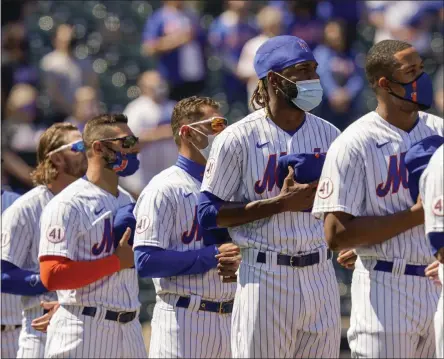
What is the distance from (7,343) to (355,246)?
3475 mm

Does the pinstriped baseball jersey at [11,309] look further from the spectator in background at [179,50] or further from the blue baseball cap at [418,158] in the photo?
the spectator in background at [179,50]

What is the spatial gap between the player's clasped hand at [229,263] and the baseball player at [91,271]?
74 centimetres

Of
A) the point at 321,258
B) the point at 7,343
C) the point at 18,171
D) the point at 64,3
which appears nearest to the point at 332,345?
the point at 321,258

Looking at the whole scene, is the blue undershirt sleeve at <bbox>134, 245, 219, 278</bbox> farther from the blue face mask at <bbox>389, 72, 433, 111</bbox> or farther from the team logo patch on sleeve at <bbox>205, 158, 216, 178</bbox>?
the blue face mask at <bbox>389, 72, 433, 111</bbox>

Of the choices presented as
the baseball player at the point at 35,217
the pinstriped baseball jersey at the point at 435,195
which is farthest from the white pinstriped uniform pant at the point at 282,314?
the baseball player at the point at 35,217

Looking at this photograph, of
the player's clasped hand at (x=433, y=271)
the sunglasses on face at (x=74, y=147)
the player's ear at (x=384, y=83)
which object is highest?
the sunglasses on face at (x=74, y=147)

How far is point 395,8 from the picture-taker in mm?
11680

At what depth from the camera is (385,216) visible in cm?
504

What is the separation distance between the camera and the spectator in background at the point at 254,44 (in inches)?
451

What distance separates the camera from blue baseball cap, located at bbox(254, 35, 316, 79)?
5633 millimetres

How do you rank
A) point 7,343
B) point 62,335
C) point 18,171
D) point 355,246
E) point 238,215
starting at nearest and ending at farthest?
point 355,246 → point 238,215 → point 62,335 → point 7,343 → point 18,171

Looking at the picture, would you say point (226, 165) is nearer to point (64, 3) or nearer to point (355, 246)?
point (355, 246)

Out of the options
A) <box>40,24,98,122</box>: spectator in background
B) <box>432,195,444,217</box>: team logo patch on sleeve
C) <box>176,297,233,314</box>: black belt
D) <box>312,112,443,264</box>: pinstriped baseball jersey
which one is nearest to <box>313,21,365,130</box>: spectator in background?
<box>40,24,98,122</box>: spectator in background

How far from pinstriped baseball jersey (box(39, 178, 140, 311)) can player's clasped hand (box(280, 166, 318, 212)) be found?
1421 mm
